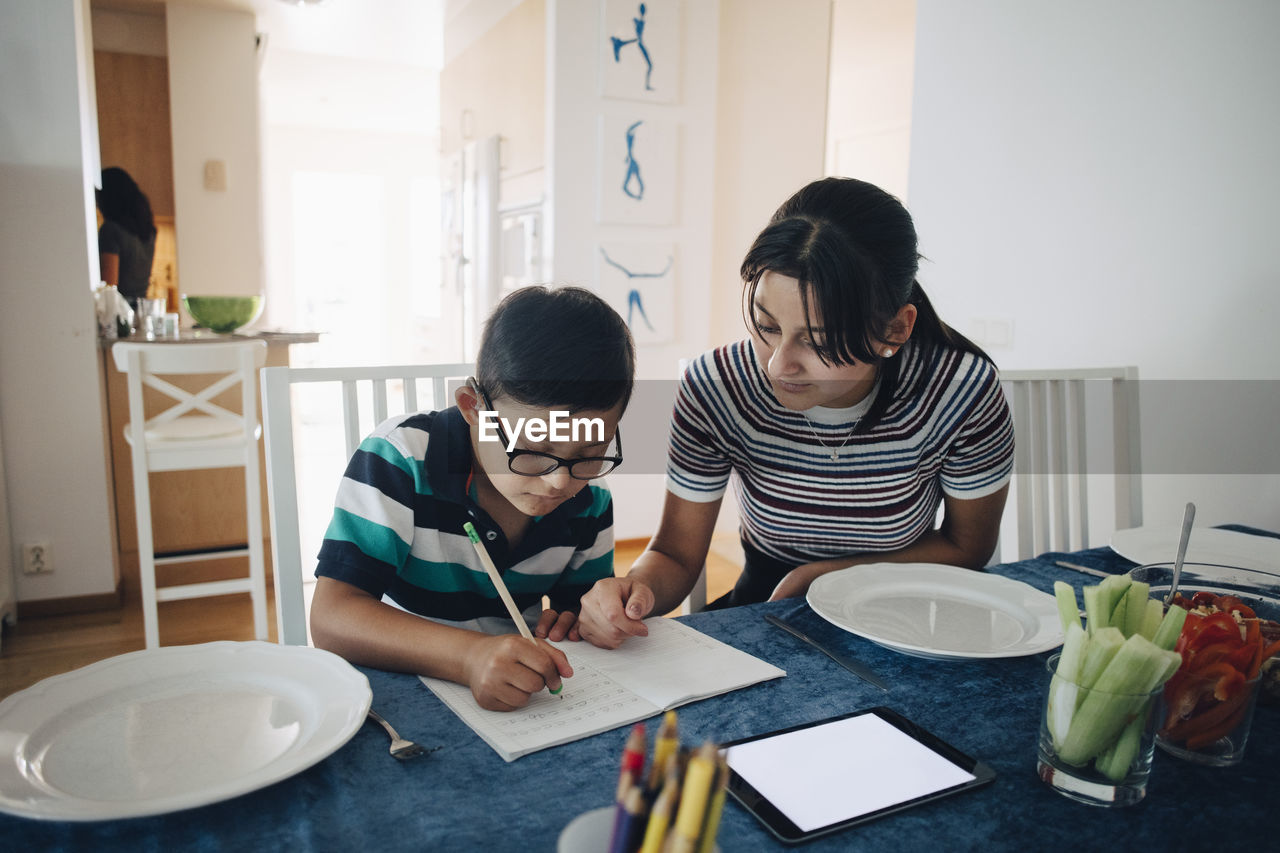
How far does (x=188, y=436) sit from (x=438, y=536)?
5.95 ft

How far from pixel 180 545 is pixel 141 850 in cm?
296

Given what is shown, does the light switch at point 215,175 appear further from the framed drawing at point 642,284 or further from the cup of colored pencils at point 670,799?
the cup of colored pencils at point 670,799

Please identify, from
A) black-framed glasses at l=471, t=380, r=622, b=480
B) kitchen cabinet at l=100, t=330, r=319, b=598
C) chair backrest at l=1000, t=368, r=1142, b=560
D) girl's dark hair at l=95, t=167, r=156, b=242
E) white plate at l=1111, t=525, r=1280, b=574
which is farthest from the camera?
girl's dark hair at l=95, t=167, r=156, b=242

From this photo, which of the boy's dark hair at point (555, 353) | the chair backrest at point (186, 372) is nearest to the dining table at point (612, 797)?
the boy's dark hair at point (555, 353)

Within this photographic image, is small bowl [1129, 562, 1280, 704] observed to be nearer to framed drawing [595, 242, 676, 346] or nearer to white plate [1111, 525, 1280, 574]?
white plate [1111, 525, 1280, 574]

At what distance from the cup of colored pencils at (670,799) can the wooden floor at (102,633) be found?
2.51m

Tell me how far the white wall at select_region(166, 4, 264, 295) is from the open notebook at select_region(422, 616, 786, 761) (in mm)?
4751

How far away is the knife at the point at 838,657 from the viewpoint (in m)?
0.85

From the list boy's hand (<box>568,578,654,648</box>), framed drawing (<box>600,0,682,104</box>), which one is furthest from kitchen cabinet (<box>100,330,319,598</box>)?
boy's hand (<box>568,578,654,648</box>)

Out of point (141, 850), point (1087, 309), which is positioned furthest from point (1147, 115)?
point (141, 850)

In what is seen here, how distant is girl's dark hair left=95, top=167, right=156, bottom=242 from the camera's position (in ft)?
12.5

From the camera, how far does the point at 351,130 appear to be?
9.17 meters

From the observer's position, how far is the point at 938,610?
1.03 metres

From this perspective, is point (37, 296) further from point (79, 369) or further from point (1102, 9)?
point (1102, 9)
